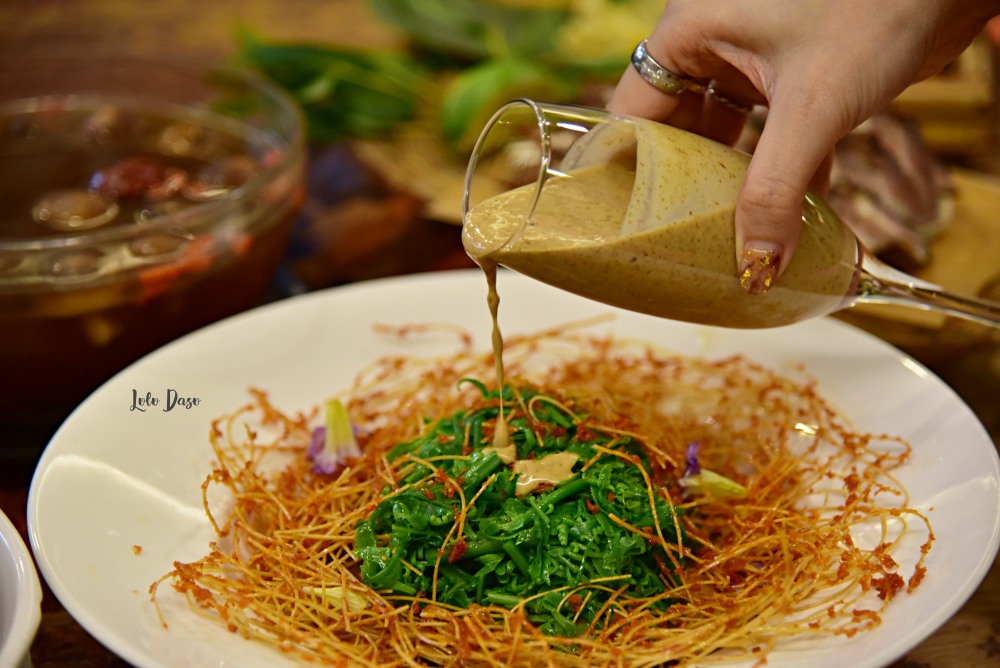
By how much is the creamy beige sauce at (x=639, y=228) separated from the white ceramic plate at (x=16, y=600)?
898 millimetres

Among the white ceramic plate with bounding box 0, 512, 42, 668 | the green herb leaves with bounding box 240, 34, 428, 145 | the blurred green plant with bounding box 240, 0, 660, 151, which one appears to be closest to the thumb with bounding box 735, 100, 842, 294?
Answer: the white ceramic plate with bounding box 0, 512, 42, 668

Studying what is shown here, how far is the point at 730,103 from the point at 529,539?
1.10 metres

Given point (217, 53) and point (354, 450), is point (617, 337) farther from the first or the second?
point (217, 53)

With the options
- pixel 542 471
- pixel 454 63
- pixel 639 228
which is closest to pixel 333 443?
pixel 542 471

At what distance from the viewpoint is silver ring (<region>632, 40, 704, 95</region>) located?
2.10 metres

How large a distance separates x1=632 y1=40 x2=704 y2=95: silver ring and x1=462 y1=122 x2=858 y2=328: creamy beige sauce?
1.03ft

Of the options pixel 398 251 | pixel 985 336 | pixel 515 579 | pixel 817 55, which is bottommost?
pixel 398 251

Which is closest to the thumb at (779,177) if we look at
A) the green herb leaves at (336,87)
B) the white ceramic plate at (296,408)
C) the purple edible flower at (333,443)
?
the white ceramic plate at (296,408)

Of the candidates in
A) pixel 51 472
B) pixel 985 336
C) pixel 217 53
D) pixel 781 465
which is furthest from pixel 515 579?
pixel 217 53

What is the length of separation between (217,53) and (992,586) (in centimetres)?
423

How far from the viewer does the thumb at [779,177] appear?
5.53 feet

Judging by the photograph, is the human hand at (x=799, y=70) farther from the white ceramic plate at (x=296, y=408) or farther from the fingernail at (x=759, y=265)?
the white ceramic plate at (x=296, y=408)

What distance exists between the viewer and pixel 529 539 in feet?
6.12

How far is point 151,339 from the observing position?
2.59 m
